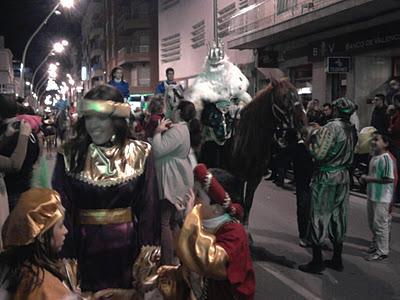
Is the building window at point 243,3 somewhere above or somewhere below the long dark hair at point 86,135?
above

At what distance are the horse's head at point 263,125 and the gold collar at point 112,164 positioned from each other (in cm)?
309

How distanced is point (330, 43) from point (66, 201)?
57.1 feet

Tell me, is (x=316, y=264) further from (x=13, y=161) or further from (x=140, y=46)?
(x=140, y=46)

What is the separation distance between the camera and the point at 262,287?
598 cm

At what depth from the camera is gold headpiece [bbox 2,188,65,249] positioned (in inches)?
98.3

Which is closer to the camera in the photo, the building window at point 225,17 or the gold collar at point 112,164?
the gold collar at point 112,164

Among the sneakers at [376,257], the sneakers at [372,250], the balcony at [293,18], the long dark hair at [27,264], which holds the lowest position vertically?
the sneakers at [376,257]

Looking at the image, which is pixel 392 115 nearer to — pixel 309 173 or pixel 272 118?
pixel 309 173

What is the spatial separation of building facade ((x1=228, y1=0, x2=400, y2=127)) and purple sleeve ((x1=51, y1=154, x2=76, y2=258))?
12438 millimetres

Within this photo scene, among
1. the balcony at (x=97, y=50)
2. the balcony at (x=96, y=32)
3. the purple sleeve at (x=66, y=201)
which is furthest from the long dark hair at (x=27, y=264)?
the balcony at (x=96, y=32)

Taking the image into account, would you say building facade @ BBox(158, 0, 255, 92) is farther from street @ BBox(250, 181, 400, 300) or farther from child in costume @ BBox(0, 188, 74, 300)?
child in costume @ BBox(0, 188, 74, 300)

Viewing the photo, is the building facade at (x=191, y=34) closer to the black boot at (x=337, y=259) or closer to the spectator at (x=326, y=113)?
the spectator at (x=326, y=113)

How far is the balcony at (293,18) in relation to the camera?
15.5 meters

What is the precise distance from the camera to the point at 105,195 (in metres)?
3.14
